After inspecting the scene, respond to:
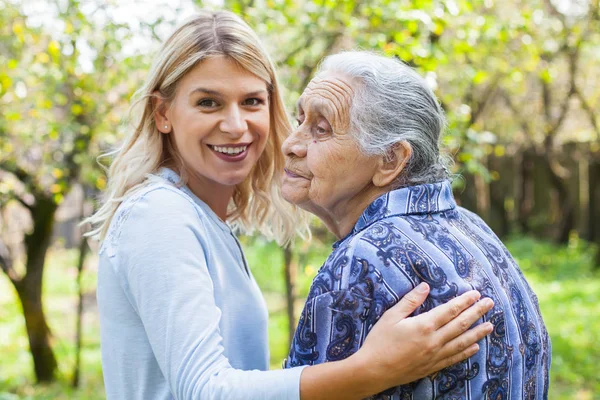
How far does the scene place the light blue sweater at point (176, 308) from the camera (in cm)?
163

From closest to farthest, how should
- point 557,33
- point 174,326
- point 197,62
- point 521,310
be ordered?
1. point 174,326
2. point 521,310
3. point 197,62
4. point 557,33

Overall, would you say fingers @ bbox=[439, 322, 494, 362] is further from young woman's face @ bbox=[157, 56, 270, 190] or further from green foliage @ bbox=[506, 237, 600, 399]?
green foliage @ bbox=[506, 237, 600, 399]

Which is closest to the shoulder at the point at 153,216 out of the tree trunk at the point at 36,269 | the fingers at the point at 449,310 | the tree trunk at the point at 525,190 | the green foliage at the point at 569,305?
the fingers at the point at 449,310

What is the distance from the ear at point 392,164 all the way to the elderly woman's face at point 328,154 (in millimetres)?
22

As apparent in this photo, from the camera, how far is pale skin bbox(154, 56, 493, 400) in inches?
61.9

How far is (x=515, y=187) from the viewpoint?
14.1m

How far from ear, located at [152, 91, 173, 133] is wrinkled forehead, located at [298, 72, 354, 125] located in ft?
1.67

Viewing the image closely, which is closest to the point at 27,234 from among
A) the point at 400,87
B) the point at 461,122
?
the point at 461,122

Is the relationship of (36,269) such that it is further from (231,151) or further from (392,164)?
(392,164)

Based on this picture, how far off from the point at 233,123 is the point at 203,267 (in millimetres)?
540

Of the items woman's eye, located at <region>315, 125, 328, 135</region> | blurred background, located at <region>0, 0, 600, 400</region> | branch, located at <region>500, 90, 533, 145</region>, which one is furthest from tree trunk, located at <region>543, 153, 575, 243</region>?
woman's eye, located at <region>315, 125, 328, 135</region>

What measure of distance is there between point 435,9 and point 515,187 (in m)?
10.5

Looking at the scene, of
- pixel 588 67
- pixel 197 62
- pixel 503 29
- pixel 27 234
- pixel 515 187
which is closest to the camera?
pixel 197 62

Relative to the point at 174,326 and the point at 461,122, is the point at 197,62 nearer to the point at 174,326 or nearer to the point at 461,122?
the point at 174,326
